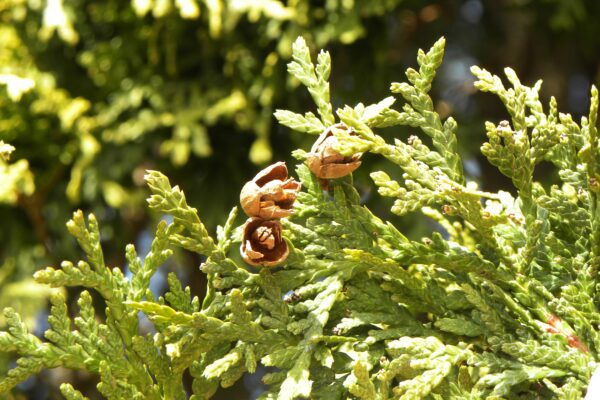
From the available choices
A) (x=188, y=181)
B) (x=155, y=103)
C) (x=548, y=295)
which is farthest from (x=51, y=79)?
(x=548, y=295)

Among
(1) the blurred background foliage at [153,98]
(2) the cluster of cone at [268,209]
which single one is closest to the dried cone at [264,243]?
(2) the cluster of cone at [268,209]

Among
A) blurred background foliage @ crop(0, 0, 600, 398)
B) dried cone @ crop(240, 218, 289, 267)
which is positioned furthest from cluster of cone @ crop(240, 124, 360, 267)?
blurred background foliage @ crop(0, 0, 600, 398)

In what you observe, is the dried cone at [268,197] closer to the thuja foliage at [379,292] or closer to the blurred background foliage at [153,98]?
the thuja foliage at [379,292]

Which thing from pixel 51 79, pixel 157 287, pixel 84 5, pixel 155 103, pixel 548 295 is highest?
pixel 84 5

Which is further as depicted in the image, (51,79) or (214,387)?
(51,79)

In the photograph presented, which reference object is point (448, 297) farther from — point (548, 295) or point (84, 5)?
point (84, 5)

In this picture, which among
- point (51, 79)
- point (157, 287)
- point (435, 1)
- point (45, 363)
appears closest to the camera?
point (45, 363)

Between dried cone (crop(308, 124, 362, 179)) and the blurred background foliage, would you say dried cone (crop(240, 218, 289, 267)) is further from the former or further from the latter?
the blurred background foliage
